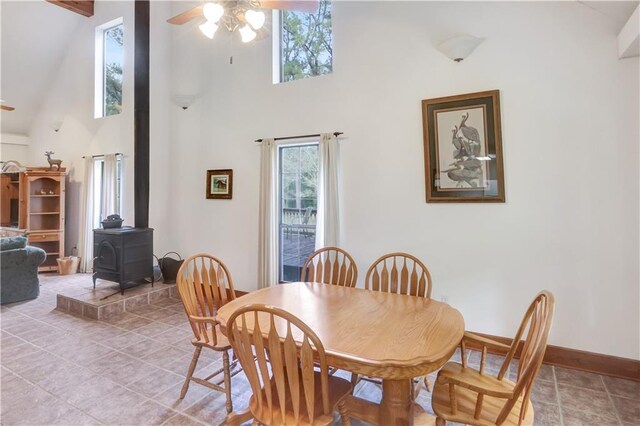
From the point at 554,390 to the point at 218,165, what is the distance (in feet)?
14.6

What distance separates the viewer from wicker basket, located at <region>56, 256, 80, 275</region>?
5963 mm

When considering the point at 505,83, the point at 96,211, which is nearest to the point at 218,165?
the point at 96,211

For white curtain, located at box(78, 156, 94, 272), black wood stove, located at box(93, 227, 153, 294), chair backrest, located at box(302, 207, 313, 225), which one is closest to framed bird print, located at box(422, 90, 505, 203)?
chair backrest, located at box(302, 207, 313, 225)

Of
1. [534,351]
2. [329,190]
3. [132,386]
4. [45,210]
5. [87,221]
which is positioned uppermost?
[329,190]

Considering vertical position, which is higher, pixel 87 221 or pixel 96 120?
pixel 96 120

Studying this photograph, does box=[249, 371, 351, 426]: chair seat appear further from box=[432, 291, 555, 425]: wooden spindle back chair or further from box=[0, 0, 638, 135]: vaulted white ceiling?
box=[0, 0, 638, 135]: vaulted white ceiling

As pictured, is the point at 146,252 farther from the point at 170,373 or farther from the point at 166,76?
the point at 166,76

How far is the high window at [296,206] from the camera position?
4.19 meters

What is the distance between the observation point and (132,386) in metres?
2.52

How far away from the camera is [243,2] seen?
8.04 ft

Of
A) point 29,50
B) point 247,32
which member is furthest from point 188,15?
point 29,50

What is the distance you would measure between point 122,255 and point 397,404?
3929 mm

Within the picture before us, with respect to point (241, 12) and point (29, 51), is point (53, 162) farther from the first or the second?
point (241, 12)

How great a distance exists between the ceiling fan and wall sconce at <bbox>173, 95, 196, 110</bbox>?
219 cm
